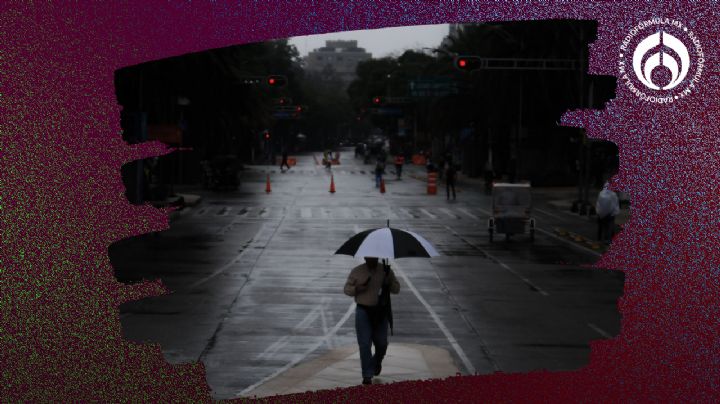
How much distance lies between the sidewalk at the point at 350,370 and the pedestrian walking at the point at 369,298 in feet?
1.37

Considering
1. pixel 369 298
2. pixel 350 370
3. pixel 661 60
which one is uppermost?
pixel 661 60

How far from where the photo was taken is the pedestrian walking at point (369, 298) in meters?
12.1

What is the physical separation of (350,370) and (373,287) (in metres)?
1.72

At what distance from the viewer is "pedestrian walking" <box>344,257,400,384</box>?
1205cm

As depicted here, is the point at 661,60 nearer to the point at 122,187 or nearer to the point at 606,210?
the point at 122,187

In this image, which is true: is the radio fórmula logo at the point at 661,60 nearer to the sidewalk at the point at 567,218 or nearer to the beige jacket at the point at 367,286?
the beige jacket at the point at 367,286

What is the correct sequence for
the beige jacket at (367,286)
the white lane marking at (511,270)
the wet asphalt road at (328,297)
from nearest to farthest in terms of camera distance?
the beige jacket at (367,286)
the wet asphalt road at (328,297)
the white lane marking at (511,270)

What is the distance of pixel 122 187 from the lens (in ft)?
29.8

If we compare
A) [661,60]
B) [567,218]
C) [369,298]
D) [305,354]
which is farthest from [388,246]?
[567,218]

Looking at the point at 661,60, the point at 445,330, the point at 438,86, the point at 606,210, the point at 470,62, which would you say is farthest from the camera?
the point at 438,86

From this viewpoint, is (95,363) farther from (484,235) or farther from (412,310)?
(484,235)

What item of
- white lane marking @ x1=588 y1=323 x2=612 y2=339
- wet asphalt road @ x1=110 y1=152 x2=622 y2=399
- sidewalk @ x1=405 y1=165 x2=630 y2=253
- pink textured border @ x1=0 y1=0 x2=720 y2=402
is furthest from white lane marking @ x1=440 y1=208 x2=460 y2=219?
pink textured border @ x1=0 y1=0 x2=720 y2=402

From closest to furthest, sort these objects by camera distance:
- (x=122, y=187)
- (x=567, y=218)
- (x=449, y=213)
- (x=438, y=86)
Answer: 1. (x=122, y=187)
2. (x=567, y=218)
3. (x=449, y=213)
4. (x=438, y=86)

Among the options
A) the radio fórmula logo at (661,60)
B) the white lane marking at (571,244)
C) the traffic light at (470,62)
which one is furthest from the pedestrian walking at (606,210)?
the radio fórmula logo at (661,60)
